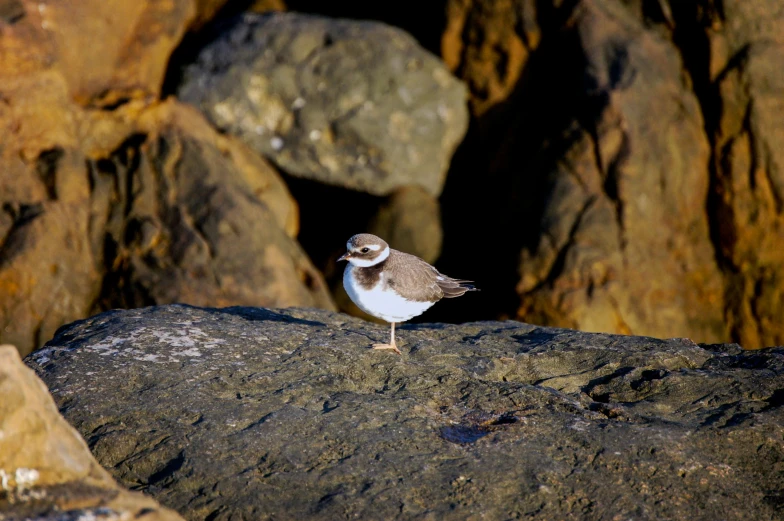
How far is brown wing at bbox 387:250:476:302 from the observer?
22.6ft

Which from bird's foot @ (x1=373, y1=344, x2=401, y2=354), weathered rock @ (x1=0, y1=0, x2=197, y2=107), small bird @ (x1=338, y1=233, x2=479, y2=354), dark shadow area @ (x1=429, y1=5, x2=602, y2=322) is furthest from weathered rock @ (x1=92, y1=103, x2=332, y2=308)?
bird's foot @ (x1=373, y1=344, x2=401, y2=354)

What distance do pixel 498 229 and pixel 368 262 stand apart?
23.3 feet

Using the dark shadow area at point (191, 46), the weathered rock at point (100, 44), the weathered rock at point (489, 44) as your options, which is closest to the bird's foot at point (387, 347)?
the weathered rock at point (100, 44)

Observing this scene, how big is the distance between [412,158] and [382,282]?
7.88 metres

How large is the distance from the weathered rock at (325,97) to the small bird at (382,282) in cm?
713

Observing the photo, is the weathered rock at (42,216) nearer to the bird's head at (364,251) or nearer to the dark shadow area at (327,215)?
the dark shadow area at (327,215)

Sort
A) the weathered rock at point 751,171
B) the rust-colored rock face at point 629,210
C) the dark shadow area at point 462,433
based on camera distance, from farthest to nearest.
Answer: the weathered rock at point 751,171 < the rust-colored rock face at point 629,210 < the dark shadow area at point 462,433

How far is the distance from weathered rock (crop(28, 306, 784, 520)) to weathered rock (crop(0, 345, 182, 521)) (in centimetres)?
83

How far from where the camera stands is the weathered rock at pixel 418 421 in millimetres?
4652

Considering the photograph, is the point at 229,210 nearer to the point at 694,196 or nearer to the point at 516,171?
the point at 516,171

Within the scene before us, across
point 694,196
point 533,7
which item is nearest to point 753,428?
A: point 694,196

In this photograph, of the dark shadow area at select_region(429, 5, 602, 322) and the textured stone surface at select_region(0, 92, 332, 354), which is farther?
the dark shadow area at select_region(429, 5, 602, 322)

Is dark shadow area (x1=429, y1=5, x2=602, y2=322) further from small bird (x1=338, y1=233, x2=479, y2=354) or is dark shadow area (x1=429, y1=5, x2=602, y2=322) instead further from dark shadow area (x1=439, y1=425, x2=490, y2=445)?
dark shadow area (x1=439, y1=425, x2=490, y2=445)

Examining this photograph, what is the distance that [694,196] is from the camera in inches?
517
